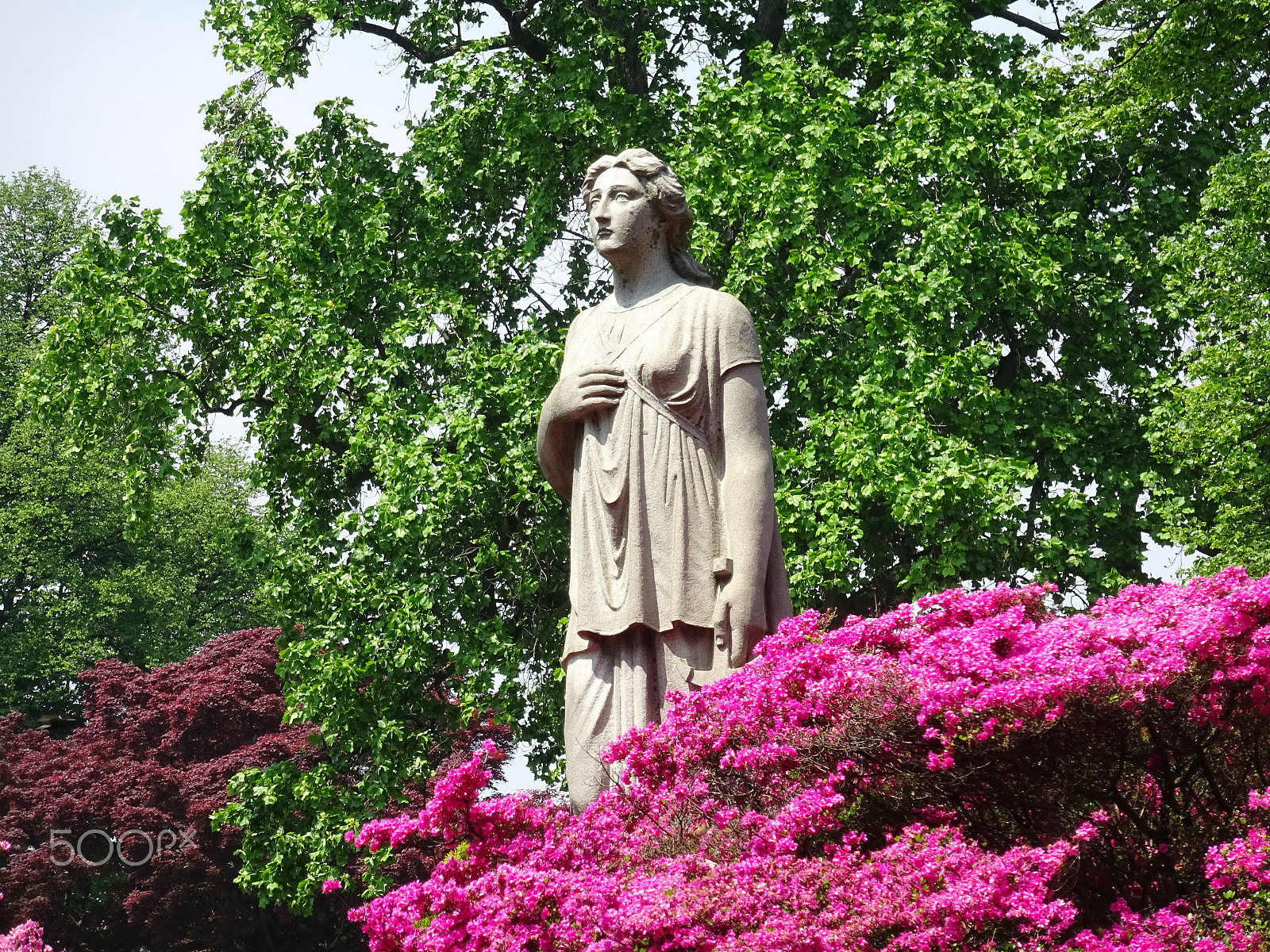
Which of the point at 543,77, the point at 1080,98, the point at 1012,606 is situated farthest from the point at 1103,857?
the point at 543,77

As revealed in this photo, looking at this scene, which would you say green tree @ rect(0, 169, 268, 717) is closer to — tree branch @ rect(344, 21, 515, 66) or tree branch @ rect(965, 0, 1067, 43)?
tree branch @ rect(344, 21, 515, 66)

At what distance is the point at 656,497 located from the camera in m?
6.96

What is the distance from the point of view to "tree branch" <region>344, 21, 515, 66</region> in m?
19.7

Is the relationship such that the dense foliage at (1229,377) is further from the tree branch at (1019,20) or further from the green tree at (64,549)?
the green tree at (64,549)

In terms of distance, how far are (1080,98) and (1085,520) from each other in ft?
15.1

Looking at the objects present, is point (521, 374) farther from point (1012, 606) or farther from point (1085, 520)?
point (1012, 606)

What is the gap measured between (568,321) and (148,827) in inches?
470

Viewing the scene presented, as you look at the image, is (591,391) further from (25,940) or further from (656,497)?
(25,940)

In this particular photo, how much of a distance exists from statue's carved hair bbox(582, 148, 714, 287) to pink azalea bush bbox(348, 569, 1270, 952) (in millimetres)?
2351

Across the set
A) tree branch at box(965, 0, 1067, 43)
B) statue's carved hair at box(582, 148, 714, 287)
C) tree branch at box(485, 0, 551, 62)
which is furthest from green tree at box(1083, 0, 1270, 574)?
statue's carved hair at box(582, 148, 714, 287)

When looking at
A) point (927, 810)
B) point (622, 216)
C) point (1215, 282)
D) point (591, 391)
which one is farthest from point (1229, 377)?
point (927, 810)

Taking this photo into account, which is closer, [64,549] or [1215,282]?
[1215,282]

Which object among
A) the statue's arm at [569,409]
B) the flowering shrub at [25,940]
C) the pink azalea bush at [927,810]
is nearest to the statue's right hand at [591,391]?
the statue's arm at [569,409]

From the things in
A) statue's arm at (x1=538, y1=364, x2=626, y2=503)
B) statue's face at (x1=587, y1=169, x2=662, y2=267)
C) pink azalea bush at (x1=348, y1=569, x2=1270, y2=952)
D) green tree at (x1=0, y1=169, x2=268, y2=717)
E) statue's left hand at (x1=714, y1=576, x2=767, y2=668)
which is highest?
green tree at (x1=0, y1=169, x2=268, y2=717)
